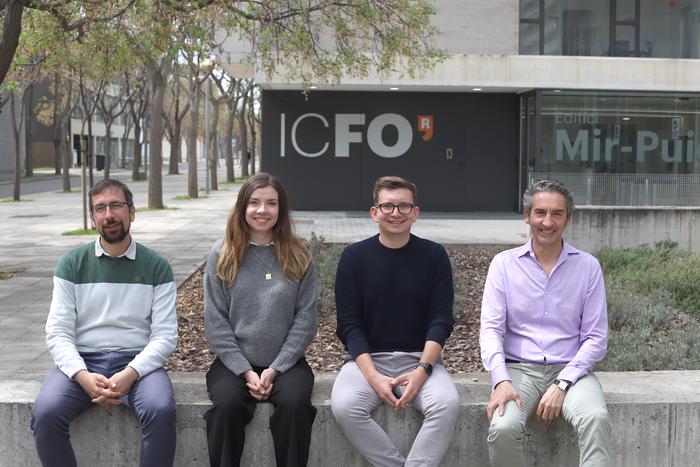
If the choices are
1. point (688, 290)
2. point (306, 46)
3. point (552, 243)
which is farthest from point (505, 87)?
point (552, 243)

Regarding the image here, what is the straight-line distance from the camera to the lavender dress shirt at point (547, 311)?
13.8 feet

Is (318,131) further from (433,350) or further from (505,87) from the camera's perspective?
(433,350)

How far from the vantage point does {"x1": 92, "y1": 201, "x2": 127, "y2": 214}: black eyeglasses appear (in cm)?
426

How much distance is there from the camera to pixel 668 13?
24.2 meters

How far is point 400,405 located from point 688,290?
6545mm

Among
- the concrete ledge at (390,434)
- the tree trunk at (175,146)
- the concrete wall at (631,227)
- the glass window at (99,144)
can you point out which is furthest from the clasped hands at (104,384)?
the glass window at (99,144)

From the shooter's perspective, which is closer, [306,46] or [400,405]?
[400,405]

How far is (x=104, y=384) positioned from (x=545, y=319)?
2037 mm

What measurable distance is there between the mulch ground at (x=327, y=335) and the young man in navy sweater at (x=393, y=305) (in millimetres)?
2559

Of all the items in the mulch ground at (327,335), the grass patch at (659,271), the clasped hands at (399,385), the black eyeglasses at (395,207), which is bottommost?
the mulch ground at (327,335)

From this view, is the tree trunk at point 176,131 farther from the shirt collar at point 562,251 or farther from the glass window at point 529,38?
the shirt collar at point 562,251

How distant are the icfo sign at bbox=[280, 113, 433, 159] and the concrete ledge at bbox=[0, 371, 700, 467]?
21029mm

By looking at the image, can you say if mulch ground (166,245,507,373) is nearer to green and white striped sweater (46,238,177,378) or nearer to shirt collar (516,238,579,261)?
green and white striped sweater (46,238,177,378)

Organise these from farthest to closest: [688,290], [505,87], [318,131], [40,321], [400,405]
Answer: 1. [318,131]
2. [505,87]
3. [688,290]
4. [40,321]
5. [400,405]
